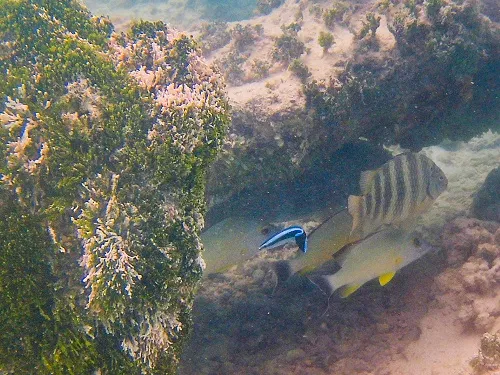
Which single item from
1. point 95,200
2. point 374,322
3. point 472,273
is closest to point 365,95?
point 472,273

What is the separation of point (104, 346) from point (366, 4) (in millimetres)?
Answer: 6476

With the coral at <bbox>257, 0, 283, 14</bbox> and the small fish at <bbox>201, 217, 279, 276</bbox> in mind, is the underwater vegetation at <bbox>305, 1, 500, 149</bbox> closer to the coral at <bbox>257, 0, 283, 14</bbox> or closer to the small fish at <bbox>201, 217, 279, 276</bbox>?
the small fish at <bbox>201, 217, 279, 276</bbox>

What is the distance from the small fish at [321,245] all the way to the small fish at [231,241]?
319 millimetres

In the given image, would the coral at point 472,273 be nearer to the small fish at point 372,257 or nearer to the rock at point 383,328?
the rock at point 383,328

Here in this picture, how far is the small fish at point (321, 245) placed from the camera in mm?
3361

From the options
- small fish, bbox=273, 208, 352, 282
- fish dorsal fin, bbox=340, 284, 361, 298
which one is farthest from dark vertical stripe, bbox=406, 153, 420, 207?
fish dorsal fin, bbox=340, 284, 361, 298

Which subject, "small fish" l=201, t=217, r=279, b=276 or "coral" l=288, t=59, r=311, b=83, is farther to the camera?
"coral" l=288, t=59, r=311, b=83

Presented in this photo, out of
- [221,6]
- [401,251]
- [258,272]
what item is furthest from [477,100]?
[221,6]

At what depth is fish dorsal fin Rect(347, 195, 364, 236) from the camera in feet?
11.5

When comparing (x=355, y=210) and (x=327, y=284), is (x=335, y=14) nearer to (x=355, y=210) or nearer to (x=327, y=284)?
(x=355, y=210)

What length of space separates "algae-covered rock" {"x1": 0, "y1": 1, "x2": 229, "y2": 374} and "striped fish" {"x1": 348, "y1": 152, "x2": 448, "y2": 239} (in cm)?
156

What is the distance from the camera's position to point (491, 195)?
505cm

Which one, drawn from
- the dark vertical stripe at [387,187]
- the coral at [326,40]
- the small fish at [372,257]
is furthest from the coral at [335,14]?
A: the small fish at [372,257]

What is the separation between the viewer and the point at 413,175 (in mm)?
3750
